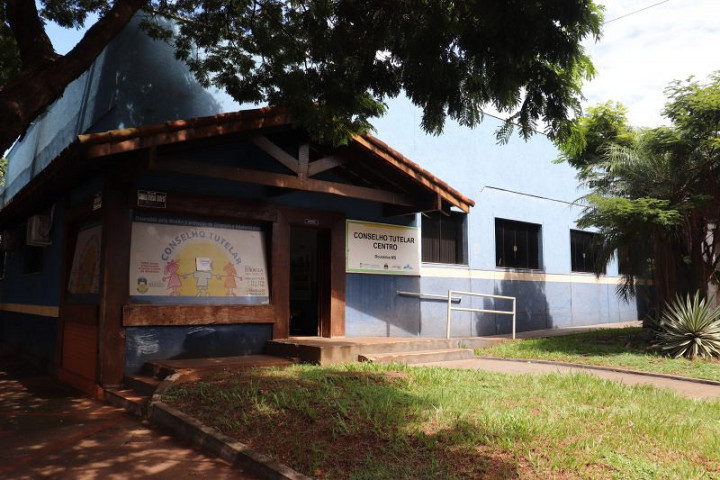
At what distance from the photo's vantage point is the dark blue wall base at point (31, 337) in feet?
32.9

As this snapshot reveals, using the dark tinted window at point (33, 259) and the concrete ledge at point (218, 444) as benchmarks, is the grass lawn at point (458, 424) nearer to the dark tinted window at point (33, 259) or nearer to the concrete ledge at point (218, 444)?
the concrete ledge at point (218, 444)

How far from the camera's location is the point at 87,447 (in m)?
5.28

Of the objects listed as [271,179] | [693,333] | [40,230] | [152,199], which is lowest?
[693,333]

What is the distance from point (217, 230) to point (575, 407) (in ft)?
18.9

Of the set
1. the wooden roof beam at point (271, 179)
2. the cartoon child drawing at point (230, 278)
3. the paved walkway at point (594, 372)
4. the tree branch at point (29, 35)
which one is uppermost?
the tree branch at point (29, 35)

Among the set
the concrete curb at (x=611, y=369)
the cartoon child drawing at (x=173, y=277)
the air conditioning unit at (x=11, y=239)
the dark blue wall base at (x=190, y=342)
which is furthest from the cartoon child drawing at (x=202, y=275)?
the air conditioning unit at (x=11, y=239)

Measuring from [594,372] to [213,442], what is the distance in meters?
6.02

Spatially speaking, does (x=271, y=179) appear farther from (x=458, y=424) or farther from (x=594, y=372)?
(x=594, y=372)

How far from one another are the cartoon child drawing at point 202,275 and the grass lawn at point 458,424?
189 centimetres

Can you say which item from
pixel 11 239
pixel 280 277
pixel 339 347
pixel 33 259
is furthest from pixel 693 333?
pixel 11 239

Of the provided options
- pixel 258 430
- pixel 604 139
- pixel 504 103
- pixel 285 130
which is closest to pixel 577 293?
pixel 604 139

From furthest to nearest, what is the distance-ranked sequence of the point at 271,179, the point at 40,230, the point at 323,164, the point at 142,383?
the point at 40,230 < the point at 323,164 < the point at 271,179 < the point at 142,383

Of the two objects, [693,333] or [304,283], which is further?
[304,283]

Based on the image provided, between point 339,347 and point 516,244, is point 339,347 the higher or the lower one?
the lower one
